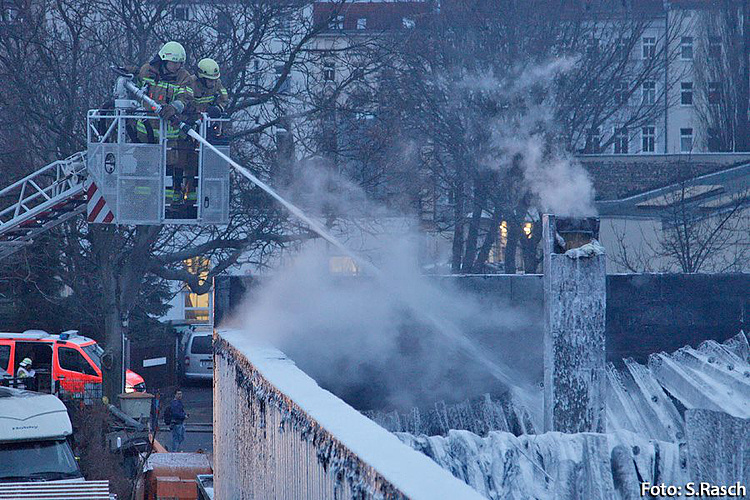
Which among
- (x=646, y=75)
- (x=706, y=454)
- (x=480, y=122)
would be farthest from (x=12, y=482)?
(x=646, y=75)

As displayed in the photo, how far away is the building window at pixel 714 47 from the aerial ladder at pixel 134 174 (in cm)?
3095

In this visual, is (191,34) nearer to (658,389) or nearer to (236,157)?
(236,157)

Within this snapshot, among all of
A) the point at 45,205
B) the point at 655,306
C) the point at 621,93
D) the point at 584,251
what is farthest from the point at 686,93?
Result: the point at 584,251

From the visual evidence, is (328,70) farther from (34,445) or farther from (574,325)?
(574,325)

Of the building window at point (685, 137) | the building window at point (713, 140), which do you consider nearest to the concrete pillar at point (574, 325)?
the building window at point (713, 140)

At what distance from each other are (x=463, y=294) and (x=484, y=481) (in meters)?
5.18

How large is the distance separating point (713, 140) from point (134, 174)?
32.2 m

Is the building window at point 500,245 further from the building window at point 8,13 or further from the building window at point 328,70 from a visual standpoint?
the building window at point 8,13

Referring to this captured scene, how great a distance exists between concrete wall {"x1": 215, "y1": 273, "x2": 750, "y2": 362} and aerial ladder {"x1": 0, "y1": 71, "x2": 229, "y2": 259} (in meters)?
3.35

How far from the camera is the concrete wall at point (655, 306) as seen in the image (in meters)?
10.7

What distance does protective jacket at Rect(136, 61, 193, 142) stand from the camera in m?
11.9

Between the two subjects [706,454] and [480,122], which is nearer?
[706,454]

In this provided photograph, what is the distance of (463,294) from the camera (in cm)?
1062

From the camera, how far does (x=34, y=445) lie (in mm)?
10359
